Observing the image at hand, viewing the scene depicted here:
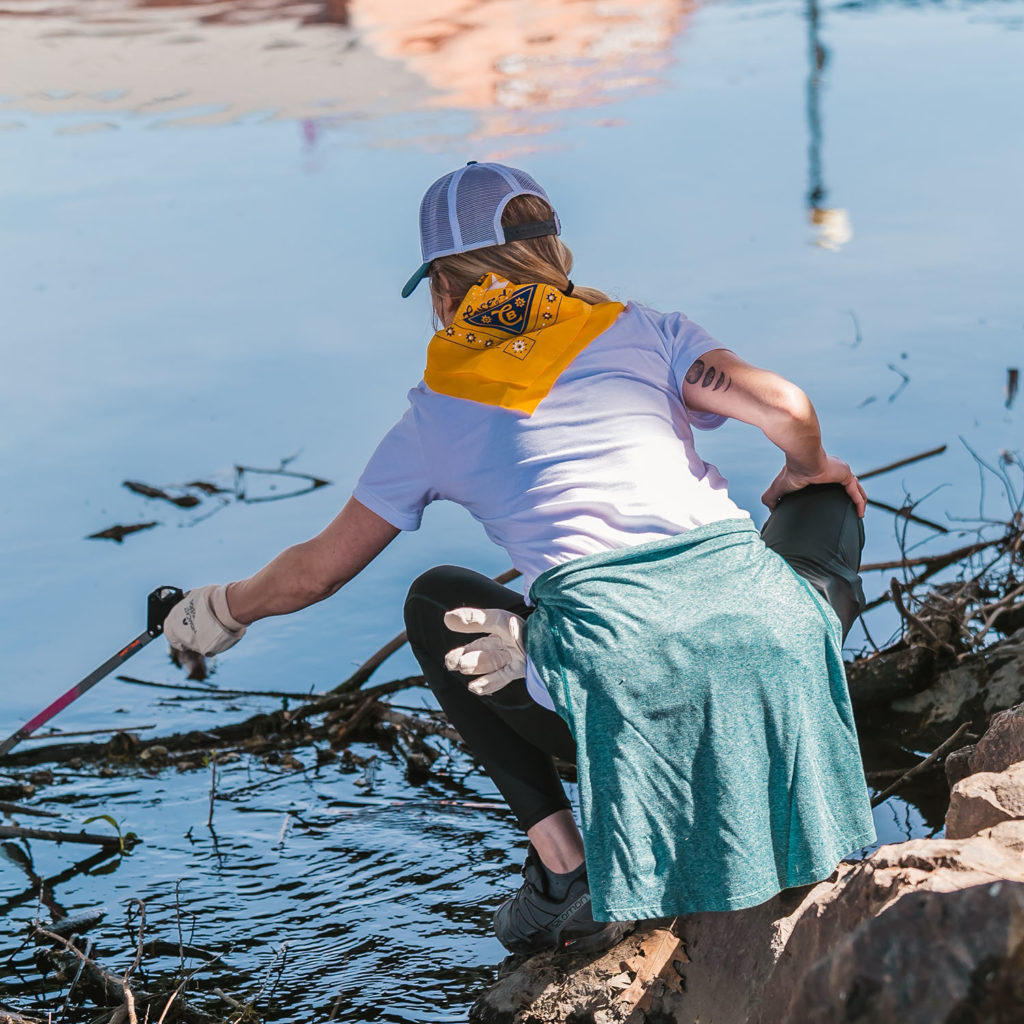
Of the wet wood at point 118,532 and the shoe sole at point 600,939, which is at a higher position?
the shoe sole at point 600,939

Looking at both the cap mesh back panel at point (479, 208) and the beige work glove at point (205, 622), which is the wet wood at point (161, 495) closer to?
the beige work glove at point (205, 622)

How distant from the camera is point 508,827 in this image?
11.6ft

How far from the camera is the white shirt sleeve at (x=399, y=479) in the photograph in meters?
2.54

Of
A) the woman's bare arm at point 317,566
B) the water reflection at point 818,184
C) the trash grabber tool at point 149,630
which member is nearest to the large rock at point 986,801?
the woman's bare arm at point 317,566

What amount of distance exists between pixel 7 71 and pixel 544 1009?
1214cm

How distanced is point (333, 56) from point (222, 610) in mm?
11228

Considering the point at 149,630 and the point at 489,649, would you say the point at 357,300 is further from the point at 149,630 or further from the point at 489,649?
the point at 489,649

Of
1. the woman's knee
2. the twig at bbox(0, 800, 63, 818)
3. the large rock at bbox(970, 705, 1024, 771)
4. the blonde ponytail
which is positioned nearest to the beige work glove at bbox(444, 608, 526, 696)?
the woman's knee

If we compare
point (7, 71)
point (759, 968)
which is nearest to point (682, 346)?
point (759, 968)

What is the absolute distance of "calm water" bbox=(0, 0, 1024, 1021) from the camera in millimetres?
3459

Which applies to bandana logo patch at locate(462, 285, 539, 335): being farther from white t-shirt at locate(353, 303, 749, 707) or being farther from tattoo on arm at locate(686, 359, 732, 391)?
tattoo on arm at locate(686, 359, 732, 391)

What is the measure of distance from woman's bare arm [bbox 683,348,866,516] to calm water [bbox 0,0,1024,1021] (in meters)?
1.21

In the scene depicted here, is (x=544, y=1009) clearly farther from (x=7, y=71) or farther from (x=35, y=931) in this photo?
(x=7, y=71)

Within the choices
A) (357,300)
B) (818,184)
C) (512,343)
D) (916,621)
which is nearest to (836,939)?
(512,343)
